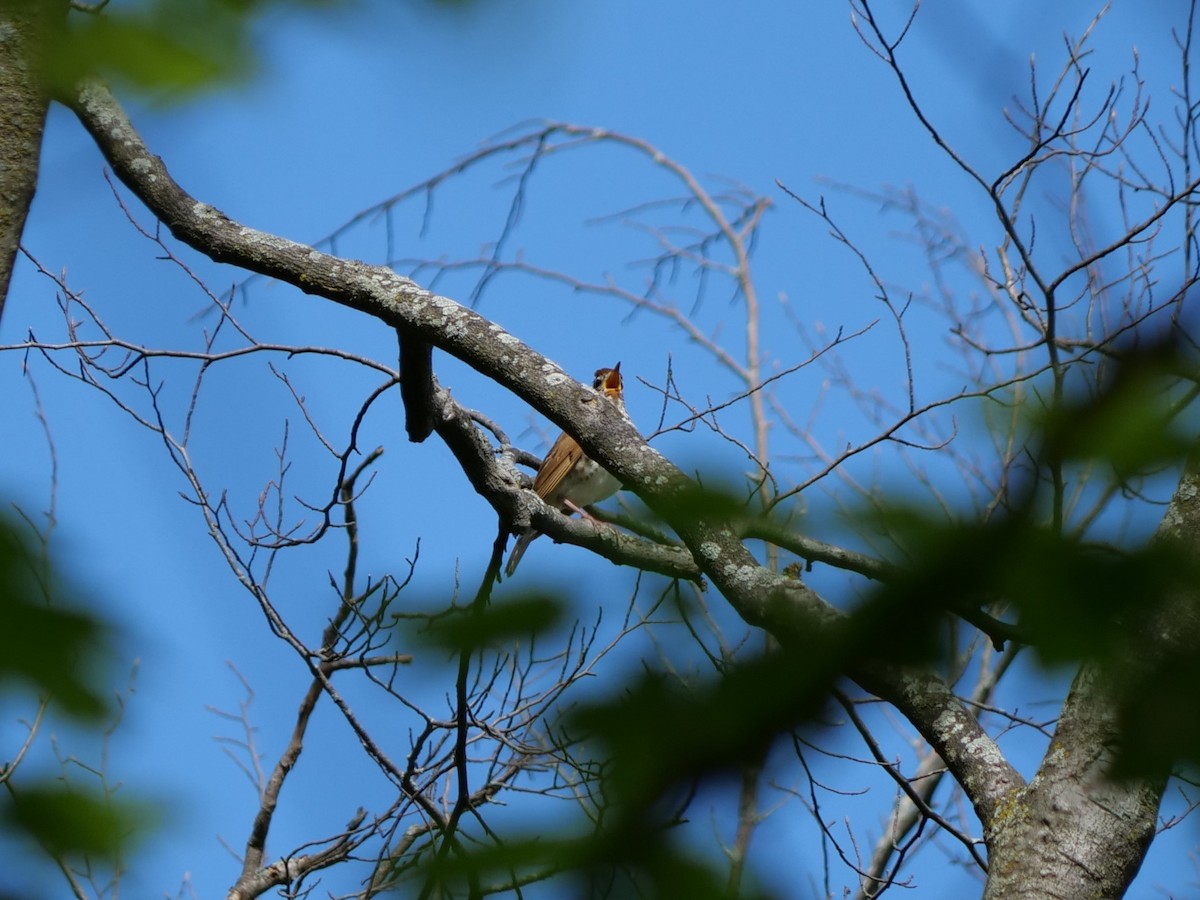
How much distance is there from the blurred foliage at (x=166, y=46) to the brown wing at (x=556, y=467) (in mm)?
6647

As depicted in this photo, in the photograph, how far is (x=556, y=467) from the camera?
7875mm

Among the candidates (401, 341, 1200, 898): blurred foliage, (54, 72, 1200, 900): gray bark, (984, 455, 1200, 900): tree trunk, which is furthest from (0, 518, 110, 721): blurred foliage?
(984, 455, 1200, 900): tree trunk

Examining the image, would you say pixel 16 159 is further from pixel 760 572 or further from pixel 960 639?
pixel 960 639

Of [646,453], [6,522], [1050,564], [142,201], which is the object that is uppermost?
[142,201]

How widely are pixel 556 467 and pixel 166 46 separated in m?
6.91

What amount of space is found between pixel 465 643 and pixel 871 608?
16.9 inches

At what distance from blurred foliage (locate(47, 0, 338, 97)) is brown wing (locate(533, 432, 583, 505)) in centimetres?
665

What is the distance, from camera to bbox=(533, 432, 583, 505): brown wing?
773cm

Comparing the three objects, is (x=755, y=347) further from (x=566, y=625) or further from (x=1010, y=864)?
(x=566, y=625)

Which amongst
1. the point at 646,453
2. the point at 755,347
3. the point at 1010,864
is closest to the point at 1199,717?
the point at 1010,864

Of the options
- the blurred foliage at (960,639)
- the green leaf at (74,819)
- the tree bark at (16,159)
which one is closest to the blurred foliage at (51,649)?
the green leaf at (74,819)

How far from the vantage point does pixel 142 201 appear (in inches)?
174

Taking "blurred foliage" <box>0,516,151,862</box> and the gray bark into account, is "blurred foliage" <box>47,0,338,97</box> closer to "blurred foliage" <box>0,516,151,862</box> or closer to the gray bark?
the gray bark

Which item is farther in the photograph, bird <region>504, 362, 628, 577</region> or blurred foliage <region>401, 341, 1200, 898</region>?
bird <region>504, 362, 628, 577</region>
